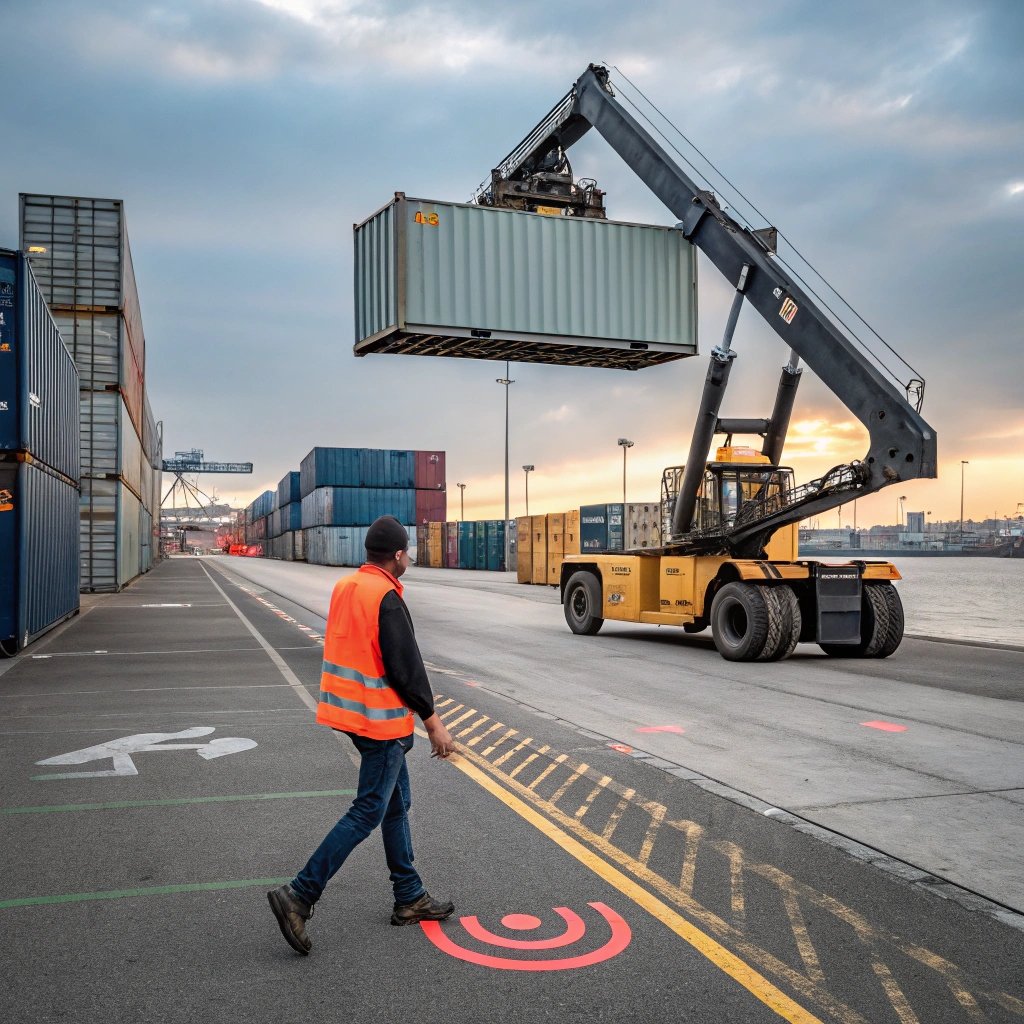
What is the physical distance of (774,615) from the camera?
14.6 metres

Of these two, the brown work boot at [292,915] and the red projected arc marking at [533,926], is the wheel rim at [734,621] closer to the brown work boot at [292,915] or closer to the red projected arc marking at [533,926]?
the red projected arc marking at [533,926]

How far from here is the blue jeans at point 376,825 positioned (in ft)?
14.0

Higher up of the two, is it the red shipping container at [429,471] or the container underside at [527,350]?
the red shipping container at [429,471]

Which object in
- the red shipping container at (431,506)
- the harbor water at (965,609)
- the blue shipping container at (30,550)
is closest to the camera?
the blue shipping container at (30,550)

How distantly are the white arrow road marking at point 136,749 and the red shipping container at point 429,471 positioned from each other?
6013 cm

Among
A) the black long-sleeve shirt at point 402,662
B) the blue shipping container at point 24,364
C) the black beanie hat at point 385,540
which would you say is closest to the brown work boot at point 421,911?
the black long-sleeve shirt at point 402,662

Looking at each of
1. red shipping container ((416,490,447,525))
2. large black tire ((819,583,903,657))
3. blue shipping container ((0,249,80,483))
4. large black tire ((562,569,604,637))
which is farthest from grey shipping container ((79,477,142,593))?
red shipping container ((416,490,447,525))

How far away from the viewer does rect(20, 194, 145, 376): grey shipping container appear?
95.7 feet

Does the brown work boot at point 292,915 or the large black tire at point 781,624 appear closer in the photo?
the brown work boot at point 292,915

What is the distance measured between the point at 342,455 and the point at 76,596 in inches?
1733

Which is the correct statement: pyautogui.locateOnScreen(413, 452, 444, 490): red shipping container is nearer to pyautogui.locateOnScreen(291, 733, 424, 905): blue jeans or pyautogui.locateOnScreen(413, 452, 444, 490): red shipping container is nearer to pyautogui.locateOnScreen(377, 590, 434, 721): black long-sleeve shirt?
pyautogui.locateOnScreen(291, 733, 424, 905): blue jeans

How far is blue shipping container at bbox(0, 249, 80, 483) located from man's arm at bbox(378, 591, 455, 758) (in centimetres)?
1246


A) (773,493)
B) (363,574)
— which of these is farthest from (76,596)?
(363,574)

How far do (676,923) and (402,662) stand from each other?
1.71m
